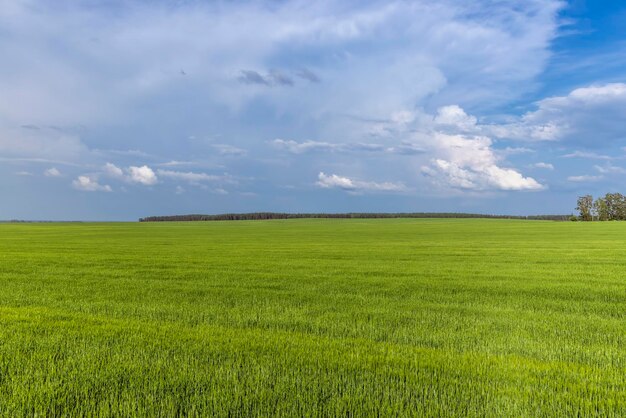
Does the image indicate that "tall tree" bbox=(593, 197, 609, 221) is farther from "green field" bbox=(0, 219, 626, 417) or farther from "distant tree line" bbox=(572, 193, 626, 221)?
"green field" bbox=(0, 219, 626, 417)

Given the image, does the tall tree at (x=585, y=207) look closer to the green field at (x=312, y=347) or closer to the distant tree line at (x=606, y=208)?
the distant tree line at (x=606, y=208)

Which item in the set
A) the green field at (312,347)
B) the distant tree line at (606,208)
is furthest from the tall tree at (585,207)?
the green field at (312,347)

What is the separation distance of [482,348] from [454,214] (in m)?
185

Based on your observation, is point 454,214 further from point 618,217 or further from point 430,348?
point 430,348

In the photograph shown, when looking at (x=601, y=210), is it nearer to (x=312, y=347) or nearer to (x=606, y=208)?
(x=606, y=208)

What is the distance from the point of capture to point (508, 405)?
6.19m

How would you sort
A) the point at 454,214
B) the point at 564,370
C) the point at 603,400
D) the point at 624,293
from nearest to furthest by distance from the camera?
→ the point at 603,400, the point at 564,370, the point at 624,293, the point at 454,214

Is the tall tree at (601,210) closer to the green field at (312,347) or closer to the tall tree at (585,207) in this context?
the tall tree at (585,207)

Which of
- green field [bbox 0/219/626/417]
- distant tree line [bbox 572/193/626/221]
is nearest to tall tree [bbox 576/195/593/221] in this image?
distant tree line [bbox 572/193/626/221]

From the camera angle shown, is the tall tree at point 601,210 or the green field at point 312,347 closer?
the green field at point 312,347

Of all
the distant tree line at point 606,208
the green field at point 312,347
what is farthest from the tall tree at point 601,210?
the green field at point 312,347

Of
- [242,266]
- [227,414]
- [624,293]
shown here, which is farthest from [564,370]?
[242,266]

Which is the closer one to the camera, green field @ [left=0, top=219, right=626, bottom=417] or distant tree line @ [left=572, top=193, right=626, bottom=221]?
green field @ [left=0, top=219, right=626, bottom=417]

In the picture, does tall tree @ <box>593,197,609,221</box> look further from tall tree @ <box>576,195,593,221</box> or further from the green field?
the green field
